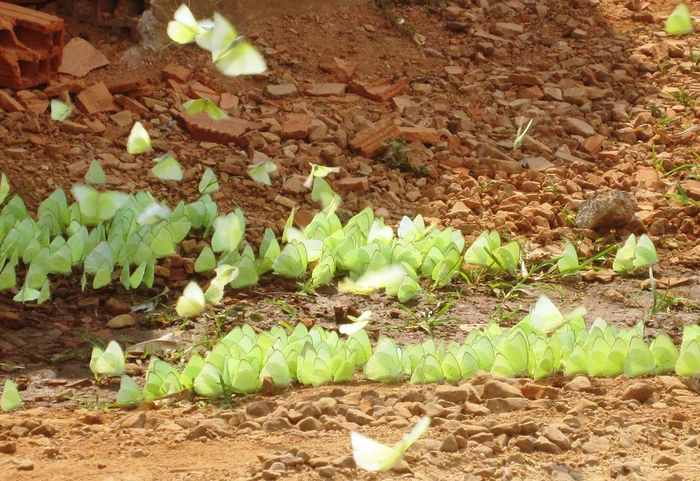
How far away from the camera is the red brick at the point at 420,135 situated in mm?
5844

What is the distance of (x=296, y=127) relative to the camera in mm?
5695

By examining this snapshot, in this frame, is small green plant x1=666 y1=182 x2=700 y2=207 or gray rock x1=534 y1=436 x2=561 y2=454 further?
small green plant x1=666 y1=182 x2=700 y2=207

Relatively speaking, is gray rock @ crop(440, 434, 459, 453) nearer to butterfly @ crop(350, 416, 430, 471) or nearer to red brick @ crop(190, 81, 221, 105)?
butterfly @ crop(350, 416, 430, 471)

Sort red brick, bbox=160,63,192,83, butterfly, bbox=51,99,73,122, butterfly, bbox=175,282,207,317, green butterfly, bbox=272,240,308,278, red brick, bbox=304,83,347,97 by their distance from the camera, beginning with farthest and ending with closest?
red brick, bbox=304,83,347,97, red brick, bbox=160,63,192,83, butterfly, bbox=51,99,73,122, green butterfly, bbox=272,240,308,278, butterfly, bbox=175,282,207,317

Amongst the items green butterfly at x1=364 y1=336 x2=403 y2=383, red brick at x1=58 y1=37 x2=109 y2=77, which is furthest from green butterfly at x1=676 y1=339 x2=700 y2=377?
red brick at x1=58 y1=37 x2=109 y2=77

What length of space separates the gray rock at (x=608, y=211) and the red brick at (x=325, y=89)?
1.56 meters

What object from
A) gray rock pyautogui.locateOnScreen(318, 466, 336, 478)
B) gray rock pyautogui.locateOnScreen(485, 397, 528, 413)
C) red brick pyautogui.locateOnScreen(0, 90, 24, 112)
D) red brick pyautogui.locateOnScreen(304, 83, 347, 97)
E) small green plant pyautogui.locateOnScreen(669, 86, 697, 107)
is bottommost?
gray rock pyautogui.locateOnScreen(485, 397, 528, 413)

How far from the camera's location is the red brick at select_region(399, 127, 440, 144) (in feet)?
19.2

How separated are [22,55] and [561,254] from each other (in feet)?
8.30

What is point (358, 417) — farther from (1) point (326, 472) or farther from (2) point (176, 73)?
(2) point (176, 73)

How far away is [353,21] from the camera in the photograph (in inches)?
268

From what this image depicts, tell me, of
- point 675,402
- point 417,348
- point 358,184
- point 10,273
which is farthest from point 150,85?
point 675,402

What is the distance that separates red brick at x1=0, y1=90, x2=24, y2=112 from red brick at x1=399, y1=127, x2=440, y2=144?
1.74 m

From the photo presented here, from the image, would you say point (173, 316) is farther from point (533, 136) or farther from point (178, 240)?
point (533, 136)
